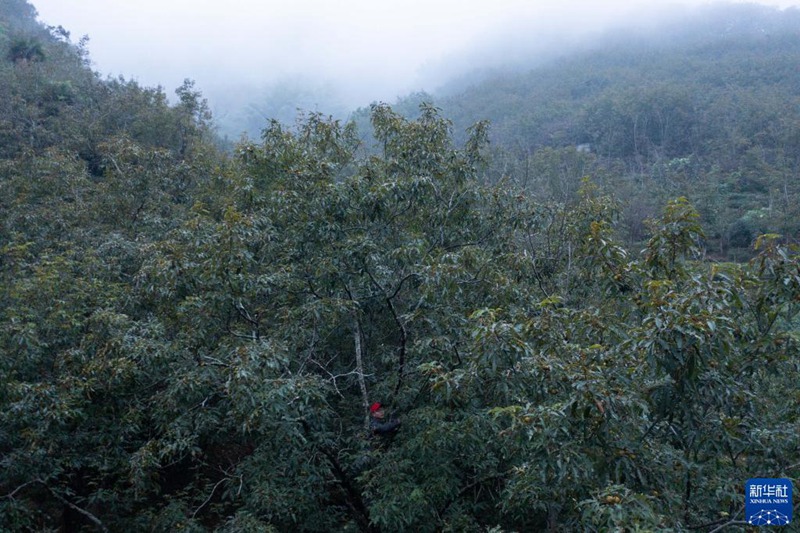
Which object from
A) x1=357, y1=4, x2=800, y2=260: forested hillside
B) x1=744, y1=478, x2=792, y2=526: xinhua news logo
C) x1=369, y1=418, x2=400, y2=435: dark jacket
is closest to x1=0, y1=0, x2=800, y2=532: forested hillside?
x1=369, y1=418, x2=400, y2=435: dark jacket

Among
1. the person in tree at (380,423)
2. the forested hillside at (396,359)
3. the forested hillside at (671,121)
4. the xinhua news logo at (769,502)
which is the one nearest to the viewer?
the xinhua news logo at (769,502)

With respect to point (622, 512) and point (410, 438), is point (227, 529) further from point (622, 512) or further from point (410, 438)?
point (622, 512)

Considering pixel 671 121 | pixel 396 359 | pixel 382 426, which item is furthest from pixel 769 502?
pixel 671 121

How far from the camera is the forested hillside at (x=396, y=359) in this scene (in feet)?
12.2

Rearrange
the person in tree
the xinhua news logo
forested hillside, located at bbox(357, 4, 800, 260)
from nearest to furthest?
the xinhua news logo < the person in tree < forested hillside, located at bbox(357, 4, 800, 260)

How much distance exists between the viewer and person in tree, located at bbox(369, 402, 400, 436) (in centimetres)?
602

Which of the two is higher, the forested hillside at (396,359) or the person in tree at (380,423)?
the forested hillside at (396,359)

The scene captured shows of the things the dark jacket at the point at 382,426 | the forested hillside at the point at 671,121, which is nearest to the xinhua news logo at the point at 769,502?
the dark jacket at the point at 382,426

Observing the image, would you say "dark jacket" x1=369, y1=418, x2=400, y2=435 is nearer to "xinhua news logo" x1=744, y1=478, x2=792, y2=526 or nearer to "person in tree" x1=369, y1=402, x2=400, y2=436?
"person in tree" x1=369, y1=402, x2=400, y2=436

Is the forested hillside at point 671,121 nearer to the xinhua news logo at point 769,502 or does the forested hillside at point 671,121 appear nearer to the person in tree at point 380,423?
the person in tree at point 380,423

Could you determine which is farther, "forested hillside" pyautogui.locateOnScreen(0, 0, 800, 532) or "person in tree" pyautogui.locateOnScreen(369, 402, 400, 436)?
"person in tree" pyautogui.locateOnScreen(369, 402, 400, 436)

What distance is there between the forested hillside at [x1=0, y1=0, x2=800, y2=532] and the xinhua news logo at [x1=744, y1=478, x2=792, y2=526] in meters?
0.24

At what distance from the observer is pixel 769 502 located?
3.46m

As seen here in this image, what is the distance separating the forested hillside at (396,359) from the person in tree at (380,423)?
58mm
